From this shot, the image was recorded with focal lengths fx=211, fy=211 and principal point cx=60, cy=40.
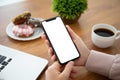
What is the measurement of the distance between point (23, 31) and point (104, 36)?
0.32 meters

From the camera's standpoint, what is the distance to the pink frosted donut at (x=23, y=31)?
0.85 metres

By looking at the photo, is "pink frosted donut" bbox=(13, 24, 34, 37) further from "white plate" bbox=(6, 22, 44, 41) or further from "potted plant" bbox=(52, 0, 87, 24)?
"potted plant" bbox=(52, 0, 87, 24)

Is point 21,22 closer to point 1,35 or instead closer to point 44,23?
point 1,35

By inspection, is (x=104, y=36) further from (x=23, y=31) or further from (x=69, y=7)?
(x=23, y=31)

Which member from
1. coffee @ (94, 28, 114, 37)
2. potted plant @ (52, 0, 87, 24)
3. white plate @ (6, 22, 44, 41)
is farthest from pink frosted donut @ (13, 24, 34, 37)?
coffee @ (94, 28, 114, 37)

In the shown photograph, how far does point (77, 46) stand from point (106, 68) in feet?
0.42

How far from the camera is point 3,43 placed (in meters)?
0.83

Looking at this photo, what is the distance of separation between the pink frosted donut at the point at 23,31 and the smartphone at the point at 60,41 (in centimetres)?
17

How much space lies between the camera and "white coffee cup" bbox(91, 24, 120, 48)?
0.79 meters

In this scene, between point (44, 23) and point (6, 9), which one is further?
point (6, 9)

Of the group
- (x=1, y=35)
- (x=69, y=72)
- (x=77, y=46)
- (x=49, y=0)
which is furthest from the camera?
(x=49, y=0)

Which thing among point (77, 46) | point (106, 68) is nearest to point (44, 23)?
point (77, 46)

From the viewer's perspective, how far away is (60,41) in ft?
2.27

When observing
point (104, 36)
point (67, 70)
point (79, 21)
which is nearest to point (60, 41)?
point (67, 70)
